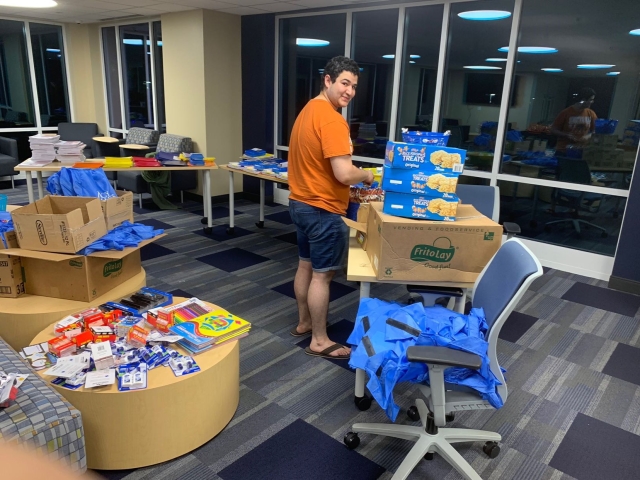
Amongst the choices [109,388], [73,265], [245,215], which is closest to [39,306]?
[73,265]

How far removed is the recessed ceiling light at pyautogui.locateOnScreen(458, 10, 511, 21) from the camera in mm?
4293

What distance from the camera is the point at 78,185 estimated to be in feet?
8.99

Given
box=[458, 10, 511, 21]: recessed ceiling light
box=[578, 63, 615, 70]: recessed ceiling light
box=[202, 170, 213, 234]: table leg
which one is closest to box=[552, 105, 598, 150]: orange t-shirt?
box=[578, 63, 615, 70]: recessed ceiling light

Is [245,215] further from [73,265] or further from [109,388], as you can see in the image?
[109,388]

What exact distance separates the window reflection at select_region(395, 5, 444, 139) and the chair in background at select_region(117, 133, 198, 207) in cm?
273

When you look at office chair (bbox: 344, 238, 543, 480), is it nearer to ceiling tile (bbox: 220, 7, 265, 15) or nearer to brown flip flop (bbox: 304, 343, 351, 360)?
brown flip flop (bbox: 304, 343, 351, 360)

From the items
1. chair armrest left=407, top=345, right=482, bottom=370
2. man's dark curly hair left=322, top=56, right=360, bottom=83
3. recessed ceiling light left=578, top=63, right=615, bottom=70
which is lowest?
chair armrest left=407, top=345, right=482, bottom=370

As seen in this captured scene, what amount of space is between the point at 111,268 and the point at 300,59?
4.44m

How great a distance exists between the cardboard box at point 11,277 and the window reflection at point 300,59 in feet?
14.2

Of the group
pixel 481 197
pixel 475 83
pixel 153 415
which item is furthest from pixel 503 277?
pixel 475 83

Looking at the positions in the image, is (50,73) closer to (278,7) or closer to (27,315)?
(278,7)

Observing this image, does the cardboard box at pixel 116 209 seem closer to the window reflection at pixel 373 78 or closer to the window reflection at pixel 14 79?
the window reflection at pixel 373 78

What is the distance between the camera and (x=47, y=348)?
6.45ft

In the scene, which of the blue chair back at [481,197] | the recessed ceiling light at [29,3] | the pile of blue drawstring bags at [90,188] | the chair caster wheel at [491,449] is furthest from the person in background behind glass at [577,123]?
the recessed ceiling light at [29,3]
